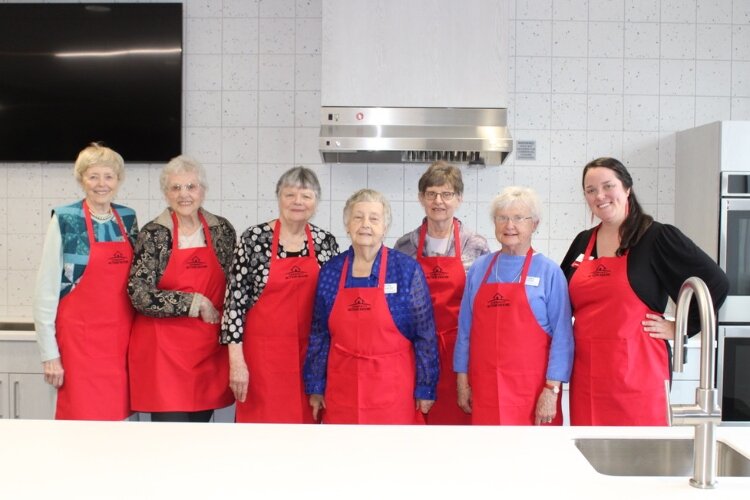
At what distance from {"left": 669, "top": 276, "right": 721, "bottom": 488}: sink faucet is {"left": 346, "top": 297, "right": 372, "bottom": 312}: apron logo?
1.10 metres

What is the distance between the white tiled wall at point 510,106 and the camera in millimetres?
3510

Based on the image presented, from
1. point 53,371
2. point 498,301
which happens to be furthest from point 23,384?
point 498,301

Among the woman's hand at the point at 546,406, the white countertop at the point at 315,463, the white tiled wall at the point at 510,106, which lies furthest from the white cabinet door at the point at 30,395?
the woman's hand at the point at 546,406

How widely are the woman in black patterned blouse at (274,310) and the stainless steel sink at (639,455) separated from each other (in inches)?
43.5

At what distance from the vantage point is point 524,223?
2.15m

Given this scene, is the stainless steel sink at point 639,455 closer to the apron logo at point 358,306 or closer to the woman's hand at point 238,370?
the apron logo at point 358,306

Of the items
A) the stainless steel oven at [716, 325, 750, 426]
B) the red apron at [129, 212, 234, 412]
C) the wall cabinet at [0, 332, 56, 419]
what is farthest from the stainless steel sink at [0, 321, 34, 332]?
the stainless steel oven at [716, 325, 750, 426]

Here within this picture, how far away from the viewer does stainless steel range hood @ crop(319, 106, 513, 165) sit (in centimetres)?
297

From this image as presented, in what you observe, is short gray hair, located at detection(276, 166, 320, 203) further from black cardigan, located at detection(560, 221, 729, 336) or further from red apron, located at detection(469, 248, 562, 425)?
black cardigan, located at detection(560, 221, 729, 336)

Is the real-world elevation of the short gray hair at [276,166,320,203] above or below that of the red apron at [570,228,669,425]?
above

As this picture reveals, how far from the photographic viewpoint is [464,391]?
2.24 metres

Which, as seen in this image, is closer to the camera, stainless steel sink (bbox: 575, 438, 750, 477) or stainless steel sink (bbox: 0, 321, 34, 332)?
stainless steel sink (bbox: 575, 438, 750, 477)

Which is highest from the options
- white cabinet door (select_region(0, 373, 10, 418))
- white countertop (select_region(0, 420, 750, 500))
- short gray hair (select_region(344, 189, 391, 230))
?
short gray hair (select_region(344, 189, 391, 230))

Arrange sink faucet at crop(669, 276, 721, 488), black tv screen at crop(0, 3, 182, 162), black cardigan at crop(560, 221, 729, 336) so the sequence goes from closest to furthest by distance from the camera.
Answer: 1. sink faucet at crop(669, 276, 721, 488)
2. black cardigan at crop(560, 221, 729, 336)
3. black tv screen at crop(0, 3, 182, 162)
